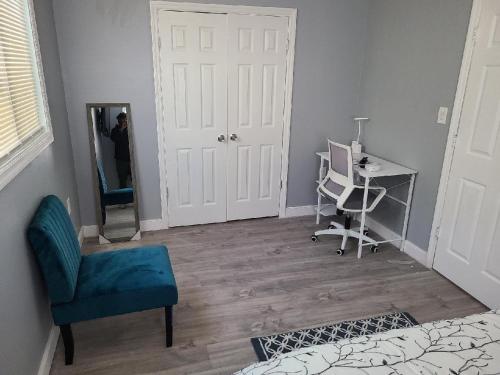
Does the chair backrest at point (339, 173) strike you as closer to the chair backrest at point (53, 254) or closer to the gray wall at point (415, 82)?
the gray wall at point (415, 82)

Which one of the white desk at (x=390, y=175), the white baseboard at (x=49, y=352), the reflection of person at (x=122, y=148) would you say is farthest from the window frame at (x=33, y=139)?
the white desk at (x=390, y=175)

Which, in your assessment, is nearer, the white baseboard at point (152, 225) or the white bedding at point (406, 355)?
the white bedding at point (406, 355)

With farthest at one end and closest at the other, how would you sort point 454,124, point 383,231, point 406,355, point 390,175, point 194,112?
point 383,231, point 194,112, point 390,175, point 454,124, point 406,355

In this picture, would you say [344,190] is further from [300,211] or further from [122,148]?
[122,148]

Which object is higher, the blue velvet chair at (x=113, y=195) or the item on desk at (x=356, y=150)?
the item on desk at (x=356, y=150)

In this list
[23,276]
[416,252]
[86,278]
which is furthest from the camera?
[416,252]

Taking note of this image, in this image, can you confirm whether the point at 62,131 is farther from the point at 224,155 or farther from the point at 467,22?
the point at 467,22

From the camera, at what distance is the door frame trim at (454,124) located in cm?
261

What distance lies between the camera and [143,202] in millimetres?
3660

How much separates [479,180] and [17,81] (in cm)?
300

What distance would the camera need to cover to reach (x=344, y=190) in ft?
10.5

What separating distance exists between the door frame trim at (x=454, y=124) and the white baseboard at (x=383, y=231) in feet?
0.32

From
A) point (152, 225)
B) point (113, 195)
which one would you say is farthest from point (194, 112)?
point (152, 225)

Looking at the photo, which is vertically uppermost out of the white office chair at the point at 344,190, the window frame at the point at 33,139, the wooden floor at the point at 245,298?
the window frame at the point at 33,139
